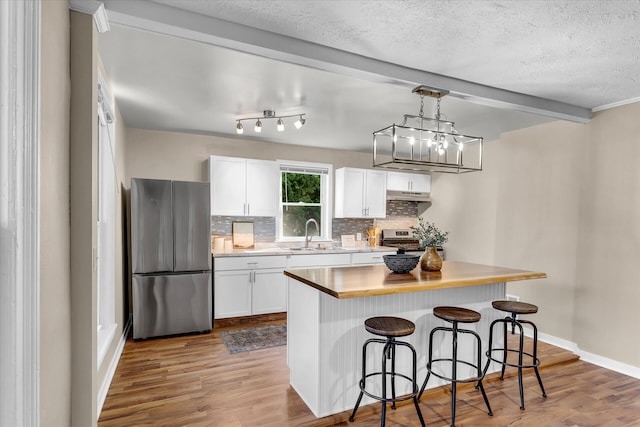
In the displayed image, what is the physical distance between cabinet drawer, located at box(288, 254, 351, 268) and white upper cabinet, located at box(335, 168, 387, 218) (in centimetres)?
75

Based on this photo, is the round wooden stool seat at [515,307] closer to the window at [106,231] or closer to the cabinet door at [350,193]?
the cabinet door at [350,193]

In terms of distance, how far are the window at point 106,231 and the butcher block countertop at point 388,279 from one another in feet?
5.36

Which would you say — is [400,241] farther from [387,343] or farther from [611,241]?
[387,343]

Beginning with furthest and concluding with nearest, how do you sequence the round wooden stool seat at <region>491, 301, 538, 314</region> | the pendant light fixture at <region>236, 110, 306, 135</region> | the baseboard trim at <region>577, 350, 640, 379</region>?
the pendant light fixture at <region>236, 110, 306, 135</region>
the baseboard trim at <region>577, 350, 640, 379</region>
the round wooden stool seat at <region>491, 301, 538, 314</region>

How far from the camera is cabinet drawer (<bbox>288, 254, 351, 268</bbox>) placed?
482 cm

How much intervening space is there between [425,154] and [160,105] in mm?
4164

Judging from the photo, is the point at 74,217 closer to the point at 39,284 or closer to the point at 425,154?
the point at 39,284

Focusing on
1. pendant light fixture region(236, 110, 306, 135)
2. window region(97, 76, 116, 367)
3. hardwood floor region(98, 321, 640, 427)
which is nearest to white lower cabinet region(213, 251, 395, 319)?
hardwood floor region(98, 321, 640, 427)

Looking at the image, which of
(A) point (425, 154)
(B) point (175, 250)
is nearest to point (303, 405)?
(B) point (175, 250)

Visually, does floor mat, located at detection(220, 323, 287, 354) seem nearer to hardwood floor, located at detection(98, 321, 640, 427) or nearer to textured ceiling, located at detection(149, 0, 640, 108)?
hardwood floor, located at detection(98, 321, 640, 427)

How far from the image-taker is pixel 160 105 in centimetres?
352

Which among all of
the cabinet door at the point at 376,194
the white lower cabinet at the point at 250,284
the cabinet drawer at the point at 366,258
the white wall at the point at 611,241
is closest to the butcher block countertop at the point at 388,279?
the white wall at the point at 611,241

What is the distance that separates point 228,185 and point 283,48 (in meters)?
2.83

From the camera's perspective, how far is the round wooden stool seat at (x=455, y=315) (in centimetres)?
244
